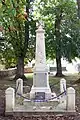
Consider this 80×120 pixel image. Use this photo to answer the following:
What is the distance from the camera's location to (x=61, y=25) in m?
24.6

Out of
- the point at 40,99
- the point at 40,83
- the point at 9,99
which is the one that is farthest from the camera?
the point at 40,83

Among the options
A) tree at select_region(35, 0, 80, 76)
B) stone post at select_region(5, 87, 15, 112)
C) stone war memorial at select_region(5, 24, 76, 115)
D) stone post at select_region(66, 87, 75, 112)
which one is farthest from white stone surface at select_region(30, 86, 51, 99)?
tree at select_region(35, 0, 80, 76)

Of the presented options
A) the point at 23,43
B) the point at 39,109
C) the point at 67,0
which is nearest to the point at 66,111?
the point at 39,109

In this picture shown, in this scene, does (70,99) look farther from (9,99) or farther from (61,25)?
(61,25)

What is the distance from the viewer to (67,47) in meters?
23.8

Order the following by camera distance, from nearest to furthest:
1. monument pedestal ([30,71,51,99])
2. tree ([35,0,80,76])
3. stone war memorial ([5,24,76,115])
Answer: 1. stone war memorial ([5,24,76,115])
2. monument pedestal ([30,71,51,99])
3. tree ([35,0,80,76])

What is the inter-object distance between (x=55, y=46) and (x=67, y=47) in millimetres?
1085

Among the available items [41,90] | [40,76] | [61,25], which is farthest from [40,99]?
[61,25]

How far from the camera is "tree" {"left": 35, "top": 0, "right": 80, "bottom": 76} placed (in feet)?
76.3

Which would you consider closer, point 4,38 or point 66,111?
point 66,111

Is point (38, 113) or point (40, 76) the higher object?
point (40, 76)

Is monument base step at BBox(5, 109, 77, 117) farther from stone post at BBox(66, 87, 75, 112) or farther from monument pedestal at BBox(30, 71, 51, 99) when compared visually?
monument pedestal at BBox(30, 71, 51, 99)


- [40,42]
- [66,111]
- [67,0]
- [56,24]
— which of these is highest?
[67,0]

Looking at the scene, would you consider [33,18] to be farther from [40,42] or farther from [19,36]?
[40,42]
